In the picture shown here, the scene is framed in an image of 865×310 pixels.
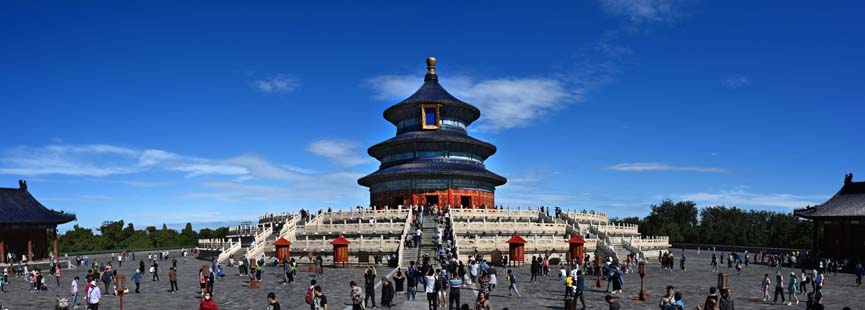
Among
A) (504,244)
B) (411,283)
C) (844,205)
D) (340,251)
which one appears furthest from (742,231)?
(411,283)

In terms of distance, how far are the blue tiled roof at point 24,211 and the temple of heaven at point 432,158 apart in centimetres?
2881

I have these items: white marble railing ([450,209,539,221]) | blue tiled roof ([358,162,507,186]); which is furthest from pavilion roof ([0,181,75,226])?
white marble railing ([450,209,539,221])

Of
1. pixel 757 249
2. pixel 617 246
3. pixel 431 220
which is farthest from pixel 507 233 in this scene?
pixel 757 249

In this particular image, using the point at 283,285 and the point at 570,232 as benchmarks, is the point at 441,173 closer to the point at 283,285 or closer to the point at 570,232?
the point at 570,232

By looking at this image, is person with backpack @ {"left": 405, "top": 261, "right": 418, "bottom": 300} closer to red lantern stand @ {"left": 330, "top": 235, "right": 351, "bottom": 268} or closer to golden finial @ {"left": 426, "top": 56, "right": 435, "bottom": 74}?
red lantern stand @ {"left": 330, "top": 235, "right": 351, "bottom": 268}

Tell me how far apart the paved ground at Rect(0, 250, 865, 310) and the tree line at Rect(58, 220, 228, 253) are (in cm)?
4722

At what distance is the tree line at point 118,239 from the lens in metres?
82.6

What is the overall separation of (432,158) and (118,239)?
4663 centimetres

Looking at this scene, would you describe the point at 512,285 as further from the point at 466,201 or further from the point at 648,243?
the point at 466,201

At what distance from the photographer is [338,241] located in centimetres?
4031

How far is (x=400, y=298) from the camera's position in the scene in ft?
84.3

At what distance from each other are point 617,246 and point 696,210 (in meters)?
86.5

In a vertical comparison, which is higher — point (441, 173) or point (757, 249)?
point (441, 173)

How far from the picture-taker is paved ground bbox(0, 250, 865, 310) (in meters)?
25.0
